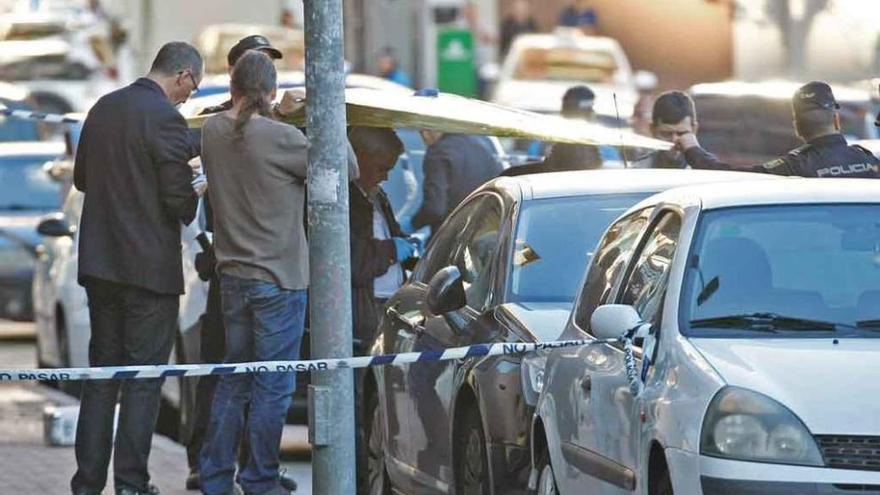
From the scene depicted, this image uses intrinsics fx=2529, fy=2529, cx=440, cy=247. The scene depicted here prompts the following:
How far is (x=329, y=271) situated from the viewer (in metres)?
8.98

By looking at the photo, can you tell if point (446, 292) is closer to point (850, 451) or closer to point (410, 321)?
point (410, 321)

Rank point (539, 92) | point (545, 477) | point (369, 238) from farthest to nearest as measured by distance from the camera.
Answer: point (539, 92) < point (369, 238) < point (545, 477)

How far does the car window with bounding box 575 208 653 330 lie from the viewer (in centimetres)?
859

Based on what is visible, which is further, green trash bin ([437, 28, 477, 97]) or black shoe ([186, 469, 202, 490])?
green trash bin ([437, 28, 477, 97])

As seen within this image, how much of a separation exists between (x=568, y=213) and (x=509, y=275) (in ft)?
1.80

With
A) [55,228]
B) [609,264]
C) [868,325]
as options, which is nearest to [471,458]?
[609,264]

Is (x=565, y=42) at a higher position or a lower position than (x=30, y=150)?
Result: lower

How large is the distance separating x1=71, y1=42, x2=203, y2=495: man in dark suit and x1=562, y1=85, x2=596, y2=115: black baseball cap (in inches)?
156

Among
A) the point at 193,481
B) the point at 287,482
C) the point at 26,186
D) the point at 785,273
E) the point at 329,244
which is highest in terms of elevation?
the point at 785,273

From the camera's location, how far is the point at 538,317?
9.38 metres

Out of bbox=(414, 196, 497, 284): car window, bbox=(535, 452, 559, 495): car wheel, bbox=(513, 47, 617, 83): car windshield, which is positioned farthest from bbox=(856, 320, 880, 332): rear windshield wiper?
bbox=(513, 47, 617, 83): car windshield

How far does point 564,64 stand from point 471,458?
84.9 ft

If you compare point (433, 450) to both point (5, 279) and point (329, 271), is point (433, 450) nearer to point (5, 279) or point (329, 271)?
point (329, 271)

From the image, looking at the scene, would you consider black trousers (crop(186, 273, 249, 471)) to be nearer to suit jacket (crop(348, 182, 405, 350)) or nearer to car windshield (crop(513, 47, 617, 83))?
suit jacket (crop(348, 182, 405, 350))
